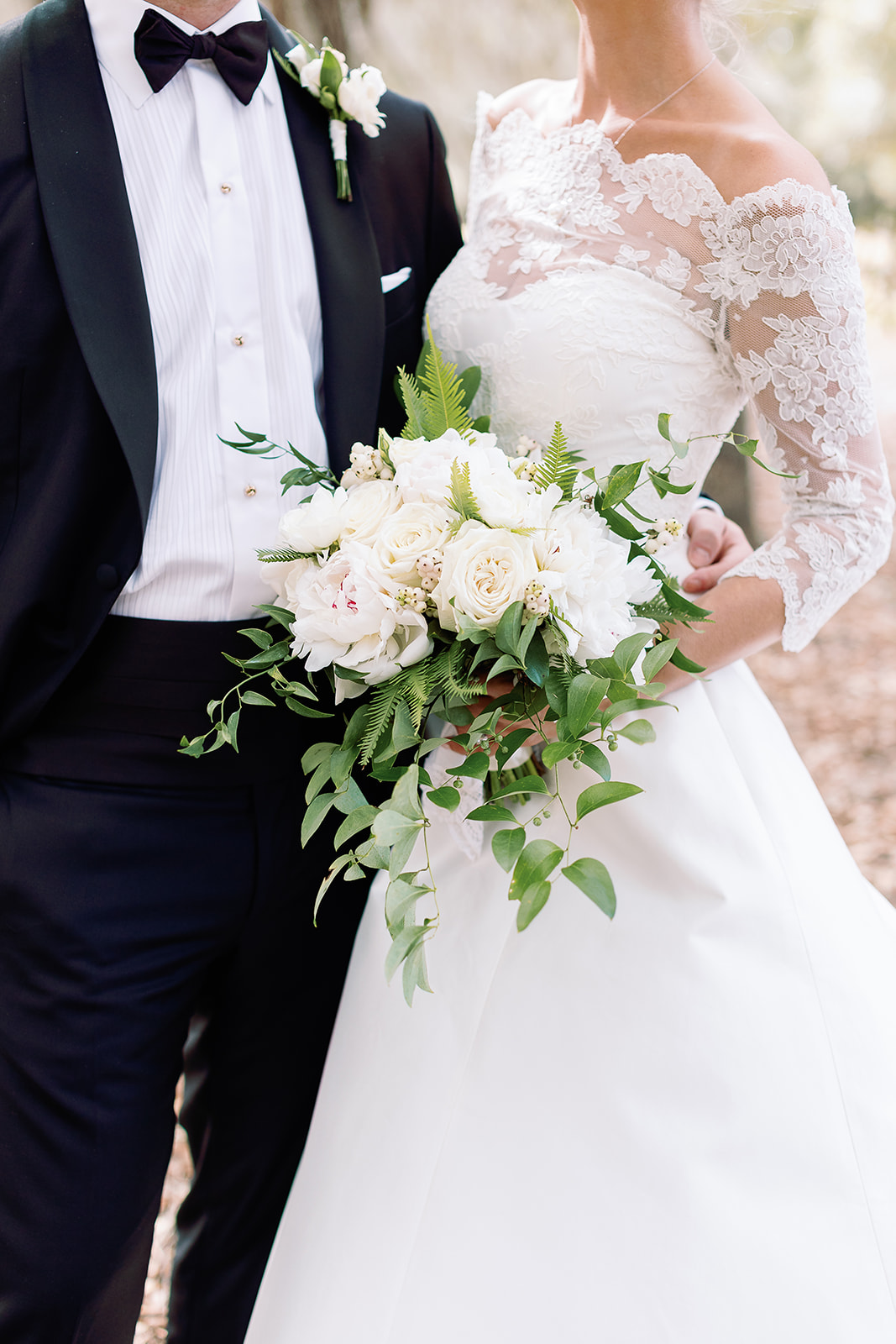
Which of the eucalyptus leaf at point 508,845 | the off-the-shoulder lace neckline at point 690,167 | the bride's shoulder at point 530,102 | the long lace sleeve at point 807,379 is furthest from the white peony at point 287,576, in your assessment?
the bride's shoulder at point 530,102

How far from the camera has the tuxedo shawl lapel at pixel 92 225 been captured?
5.17ft

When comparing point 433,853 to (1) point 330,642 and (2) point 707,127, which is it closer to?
(1) point 330,642

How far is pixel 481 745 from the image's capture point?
56.4 inches

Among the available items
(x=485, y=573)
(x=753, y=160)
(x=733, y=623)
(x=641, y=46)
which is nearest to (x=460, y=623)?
(x=485, y=573)

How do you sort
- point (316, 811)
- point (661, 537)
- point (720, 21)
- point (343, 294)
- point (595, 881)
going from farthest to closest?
point (720, 21) < point (343, 294) < point (661, 537) < point (316, 811) < point (595, 881)

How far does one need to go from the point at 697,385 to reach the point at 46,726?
4.04 ft

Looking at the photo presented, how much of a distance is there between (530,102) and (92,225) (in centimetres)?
104

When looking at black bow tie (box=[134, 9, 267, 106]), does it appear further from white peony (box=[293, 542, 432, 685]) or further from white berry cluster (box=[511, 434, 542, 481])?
white peony (box=[293, 542, 432, 685])

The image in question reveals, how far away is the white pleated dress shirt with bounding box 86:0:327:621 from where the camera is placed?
1695 mm

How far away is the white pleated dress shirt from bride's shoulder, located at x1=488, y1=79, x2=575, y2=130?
0.66 metres

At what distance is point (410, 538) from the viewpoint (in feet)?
4.52

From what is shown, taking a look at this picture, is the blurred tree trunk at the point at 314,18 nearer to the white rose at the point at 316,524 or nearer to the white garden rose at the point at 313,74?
the white garden rose at the point at 313,74

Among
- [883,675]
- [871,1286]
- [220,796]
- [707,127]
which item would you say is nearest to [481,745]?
[220,796]

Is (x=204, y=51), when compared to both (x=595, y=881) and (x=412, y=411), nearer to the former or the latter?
(x=412, y=411)
